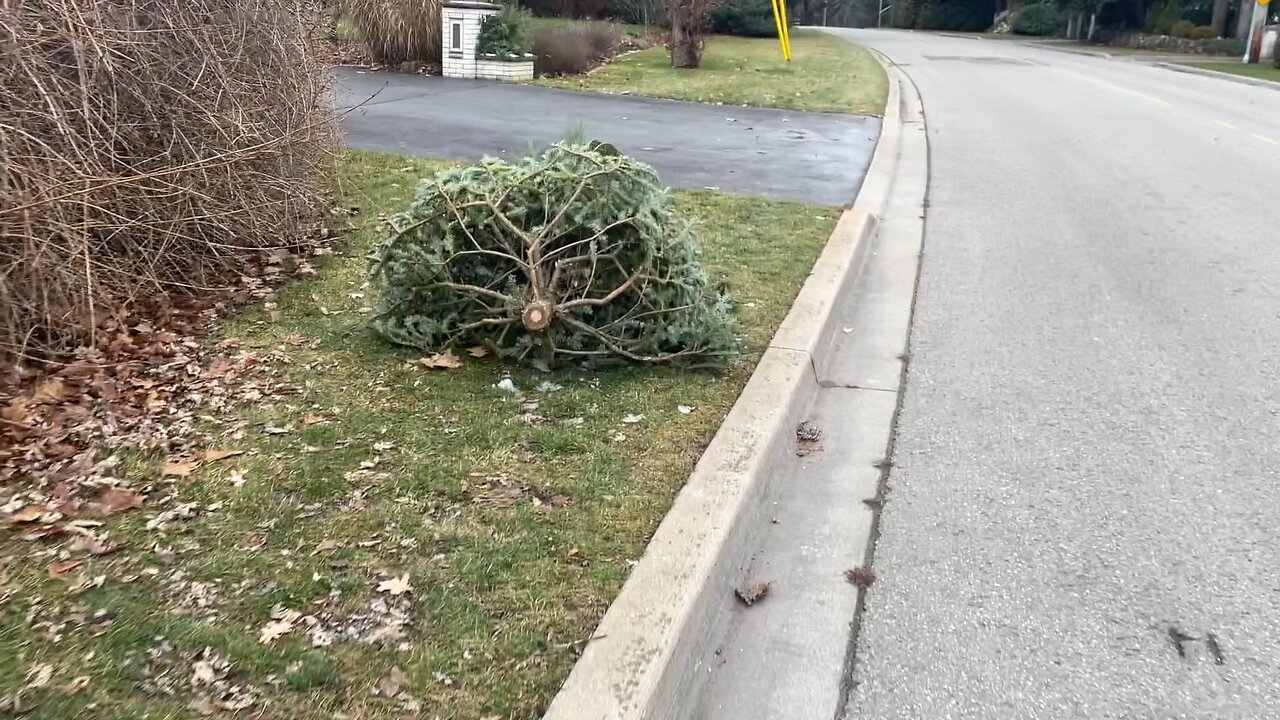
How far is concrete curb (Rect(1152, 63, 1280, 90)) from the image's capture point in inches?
966

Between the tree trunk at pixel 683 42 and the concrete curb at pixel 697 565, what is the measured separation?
60.6ft

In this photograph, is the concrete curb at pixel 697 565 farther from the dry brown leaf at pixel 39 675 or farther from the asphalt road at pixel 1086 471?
the dry brown leaf at pixel 39 675

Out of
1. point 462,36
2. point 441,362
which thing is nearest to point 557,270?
point 441,362

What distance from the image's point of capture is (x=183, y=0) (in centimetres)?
568

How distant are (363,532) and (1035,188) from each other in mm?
8931

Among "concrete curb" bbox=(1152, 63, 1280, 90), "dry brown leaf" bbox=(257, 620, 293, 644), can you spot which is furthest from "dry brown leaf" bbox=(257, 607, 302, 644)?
"concrete curb" bbox=(1152, 63, 1280, 90)

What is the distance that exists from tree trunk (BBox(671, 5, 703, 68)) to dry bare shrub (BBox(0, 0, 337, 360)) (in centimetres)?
1653

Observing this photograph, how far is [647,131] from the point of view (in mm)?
13352

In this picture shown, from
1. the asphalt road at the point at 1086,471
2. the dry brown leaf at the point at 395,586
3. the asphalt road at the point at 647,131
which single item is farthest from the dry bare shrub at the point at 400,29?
the dry brown leaf at the point at 395,586

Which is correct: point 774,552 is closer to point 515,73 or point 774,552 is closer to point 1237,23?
point 515,73

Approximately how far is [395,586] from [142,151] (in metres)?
3.49

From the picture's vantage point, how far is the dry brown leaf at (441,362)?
484cm

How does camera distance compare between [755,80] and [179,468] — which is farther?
[755,80]

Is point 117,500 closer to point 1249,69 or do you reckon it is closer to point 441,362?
point 441,362
